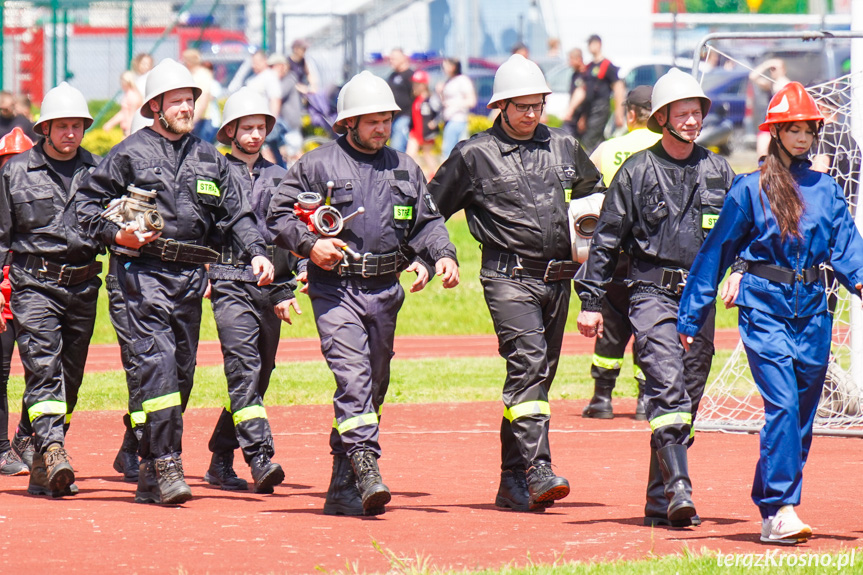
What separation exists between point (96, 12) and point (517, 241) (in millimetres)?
19240

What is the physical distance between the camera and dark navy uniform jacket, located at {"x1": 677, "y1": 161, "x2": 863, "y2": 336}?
6867 mm

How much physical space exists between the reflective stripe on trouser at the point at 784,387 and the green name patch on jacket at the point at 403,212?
1960 mm

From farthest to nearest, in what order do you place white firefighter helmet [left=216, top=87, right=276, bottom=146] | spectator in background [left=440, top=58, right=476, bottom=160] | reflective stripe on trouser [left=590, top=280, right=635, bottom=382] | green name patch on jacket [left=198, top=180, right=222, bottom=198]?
spectator in background [left=440, top=58, right=476, bottom=160] → reflective stripe on trouser [left=590, top=280, right=635, bottom=382] → white firefighter helmet [left=216, top=87, right=276, bottom=146] → green name patch on jacket [left=198, top=180, right=222, bottom=198]

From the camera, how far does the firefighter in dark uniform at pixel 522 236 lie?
783 cm

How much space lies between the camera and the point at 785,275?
270 inches

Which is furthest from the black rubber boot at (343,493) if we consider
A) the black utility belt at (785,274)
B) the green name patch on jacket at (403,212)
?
the black utility belt at (785,274)

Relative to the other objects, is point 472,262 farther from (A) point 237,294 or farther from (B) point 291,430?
(A) point 237,294

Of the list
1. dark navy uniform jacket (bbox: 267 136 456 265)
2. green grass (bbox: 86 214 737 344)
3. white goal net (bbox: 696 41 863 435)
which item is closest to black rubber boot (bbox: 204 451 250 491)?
dark navy uniform jacket (bbox: 267 136 456 265)

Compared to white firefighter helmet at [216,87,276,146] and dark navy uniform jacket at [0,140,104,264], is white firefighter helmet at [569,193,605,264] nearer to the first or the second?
→ white firefighter helmet at [216,87,276,146]

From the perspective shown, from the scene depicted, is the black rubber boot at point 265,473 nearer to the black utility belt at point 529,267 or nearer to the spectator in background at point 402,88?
the black utility belt at point 529,267

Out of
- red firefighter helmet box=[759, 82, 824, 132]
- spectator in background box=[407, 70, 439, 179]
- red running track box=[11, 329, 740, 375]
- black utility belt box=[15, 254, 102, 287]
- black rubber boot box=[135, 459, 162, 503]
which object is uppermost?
spectator in background box=[407, 70, 439, 179]

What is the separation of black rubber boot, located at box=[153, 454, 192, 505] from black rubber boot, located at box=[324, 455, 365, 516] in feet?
2.60

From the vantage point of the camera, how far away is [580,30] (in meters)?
33.2

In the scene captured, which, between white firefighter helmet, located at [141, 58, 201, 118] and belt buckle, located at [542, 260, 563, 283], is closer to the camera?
belt buckle, located at [542, 260, 563, 283]
